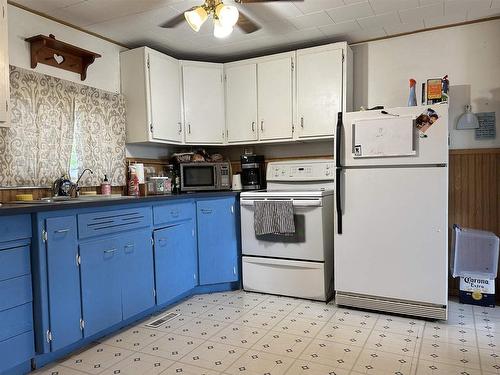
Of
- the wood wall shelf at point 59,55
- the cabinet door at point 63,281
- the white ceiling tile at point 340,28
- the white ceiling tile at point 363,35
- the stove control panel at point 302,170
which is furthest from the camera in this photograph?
the stove control panel at point 302,170

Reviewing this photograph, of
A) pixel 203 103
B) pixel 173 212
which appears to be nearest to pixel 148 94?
pixel 203 103

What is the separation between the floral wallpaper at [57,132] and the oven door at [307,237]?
1338 mm

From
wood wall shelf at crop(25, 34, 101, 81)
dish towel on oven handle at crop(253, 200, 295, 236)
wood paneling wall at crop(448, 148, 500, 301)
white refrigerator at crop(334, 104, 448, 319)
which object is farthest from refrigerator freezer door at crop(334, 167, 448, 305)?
wood wall shelf at crop(25, 34, 101, 81)

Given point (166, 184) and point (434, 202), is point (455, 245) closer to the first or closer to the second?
point (434, 202)

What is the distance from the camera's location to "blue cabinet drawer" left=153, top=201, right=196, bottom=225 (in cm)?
284

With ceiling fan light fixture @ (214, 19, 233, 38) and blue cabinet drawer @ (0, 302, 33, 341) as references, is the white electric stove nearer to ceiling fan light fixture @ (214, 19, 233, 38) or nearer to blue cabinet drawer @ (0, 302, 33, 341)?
ceiling fan light fixture @ (214, 19, 233, 38)

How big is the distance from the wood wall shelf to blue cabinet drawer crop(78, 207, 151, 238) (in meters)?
1.23

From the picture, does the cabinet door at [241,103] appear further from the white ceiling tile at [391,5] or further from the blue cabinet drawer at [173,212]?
the white ceiling tile at [391,5]

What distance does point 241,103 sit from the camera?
12.1 ft

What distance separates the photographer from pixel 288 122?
349 centimetres

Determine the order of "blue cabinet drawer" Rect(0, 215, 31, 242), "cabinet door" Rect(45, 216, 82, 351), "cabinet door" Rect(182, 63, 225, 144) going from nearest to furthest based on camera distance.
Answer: "blue cabinet drawer" Rect(0, 215, 31, 242), "cabinet door" Rect(45, 216, 82, 351), "cabinet door" Rect(182, 63, 225, 144)

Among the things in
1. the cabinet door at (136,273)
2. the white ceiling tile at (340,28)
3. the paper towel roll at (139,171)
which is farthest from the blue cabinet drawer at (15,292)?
the white ceiling tile at (340,28)

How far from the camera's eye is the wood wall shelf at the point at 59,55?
8.55 feet

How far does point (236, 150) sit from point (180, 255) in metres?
1.47
